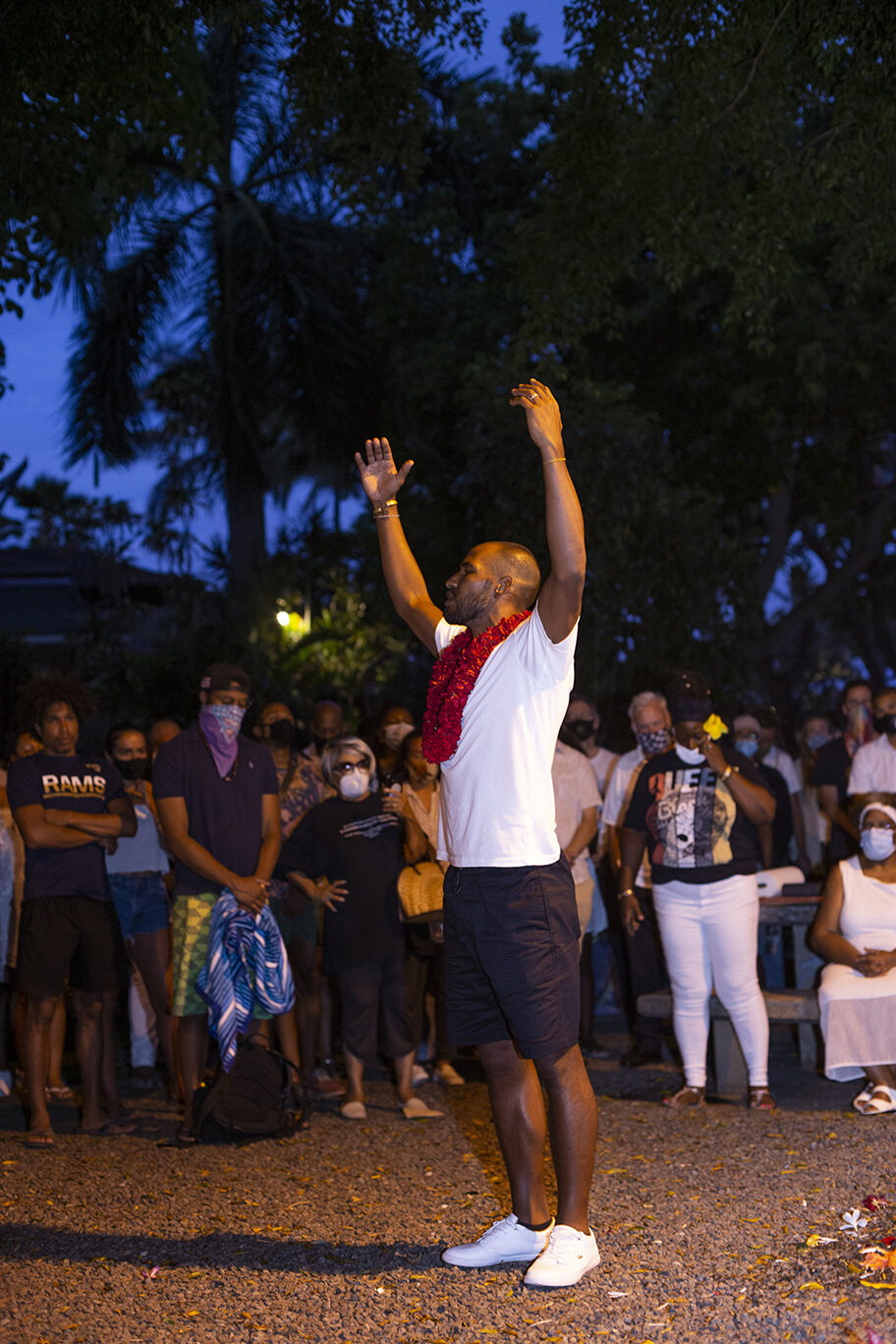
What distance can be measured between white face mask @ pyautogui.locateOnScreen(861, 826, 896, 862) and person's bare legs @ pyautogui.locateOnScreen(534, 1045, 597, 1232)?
3.43 meters

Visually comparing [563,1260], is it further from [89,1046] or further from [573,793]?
[573,793]

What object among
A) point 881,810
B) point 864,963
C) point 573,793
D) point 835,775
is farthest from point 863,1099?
point 835,775

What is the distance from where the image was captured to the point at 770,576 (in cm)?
2333

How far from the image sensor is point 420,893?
723 cm

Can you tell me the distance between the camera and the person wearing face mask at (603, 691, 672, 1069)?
26.7 ft

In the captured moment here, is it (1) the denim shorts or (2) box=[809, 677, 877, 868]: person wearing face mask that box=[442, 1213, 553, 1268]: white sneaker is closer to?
(1) the denim shorts

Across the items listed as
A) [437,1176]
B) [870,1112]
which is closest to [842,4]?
[870,1112]

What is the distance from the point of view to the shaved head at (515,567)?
4.38m

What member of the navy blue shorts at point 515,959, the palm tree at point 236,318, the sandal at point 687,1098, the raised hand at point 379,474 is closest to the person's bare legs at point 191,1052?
the sandal at point 687,1098

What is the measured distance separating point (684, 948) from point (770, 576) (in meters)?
17.1

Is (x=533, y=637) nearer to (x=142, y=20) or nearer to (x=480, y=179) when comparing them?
(x=142, y=20)

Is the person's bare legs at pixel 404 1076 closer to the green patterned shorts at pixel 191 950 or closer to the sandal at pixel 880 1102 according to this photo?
the green patterned shorts at pixel 191 950

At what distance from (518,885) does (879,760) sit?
5.00 meters

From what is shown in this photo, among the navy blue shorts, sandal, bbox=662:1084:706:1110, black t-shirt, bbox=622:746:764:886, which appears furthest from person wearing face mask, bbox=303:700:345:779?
the navy blue shorts
